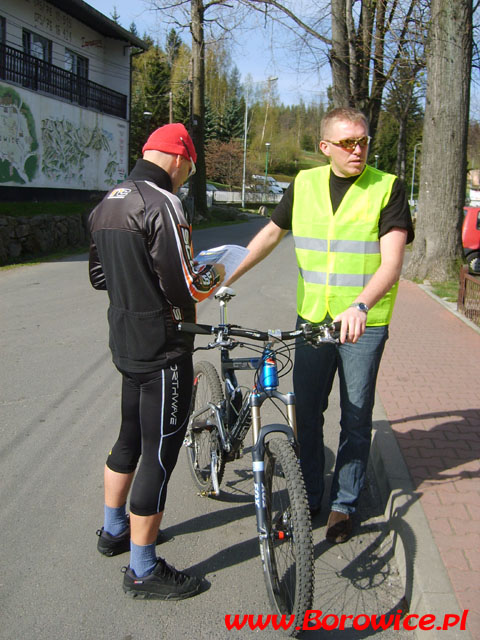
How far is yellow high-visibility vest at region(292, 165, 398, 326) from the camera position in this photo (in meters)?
3.08

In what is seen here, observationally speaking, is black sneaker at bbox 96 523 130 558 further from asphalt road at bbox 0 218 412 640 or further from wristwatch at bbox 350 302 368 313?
wristwatch at bbox 350 302 368 313

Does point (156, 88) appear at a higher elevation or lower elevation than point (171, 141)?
higher

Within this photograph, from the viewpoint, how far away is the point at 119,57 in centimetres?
2789

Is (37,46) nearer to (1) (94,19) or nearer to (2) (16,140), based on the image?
(1) (94,19)

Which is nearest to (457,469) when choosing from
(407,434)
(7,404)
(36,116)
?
(407,434)

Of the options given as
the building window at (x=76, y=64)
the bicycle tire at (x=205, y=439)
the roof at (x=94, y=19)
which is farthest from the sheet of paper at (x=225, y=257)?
the building window at (x=76, y=64)

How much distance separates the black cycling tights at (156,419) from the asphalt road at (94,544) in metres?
0.49

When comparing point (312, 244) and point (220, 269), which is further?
point (312, 244)

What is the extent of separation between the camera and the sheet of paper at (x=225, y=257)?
284 centimetres

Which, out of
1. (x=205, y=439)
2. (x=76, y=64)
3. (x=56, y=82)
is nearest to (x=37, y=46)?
(x=56, y=82)

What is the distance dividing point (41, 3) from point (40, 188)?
22.9 ft

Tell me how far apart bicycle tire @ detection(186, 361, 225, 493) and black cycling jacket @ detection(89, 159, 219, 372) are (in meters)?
0.97

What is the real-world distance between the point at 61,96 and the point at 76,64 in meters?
3.50

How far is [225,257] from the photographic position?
2.85 metres
